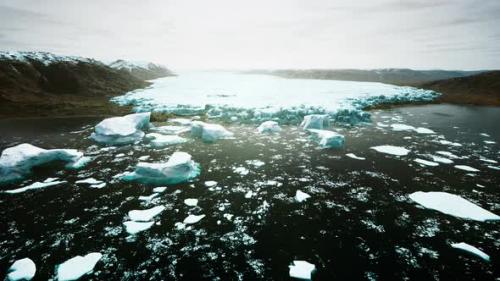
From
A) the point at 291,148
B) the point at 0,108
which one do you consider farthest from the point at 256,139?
the point at 0,108

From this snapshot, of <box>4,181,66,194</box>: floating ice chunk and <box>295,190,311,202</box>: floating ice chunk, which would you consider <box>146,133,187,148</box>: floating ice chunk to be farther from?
<box>295,190,311,202</box>: floating ice chunk

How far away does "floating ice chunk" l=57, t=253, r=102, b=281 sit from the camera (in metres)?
5.62

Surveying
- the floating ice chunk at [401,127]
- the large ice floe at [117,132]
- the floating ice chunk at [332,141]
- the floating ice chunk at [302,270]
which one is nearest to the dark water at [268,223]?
the floating ice chunk at [302,270]

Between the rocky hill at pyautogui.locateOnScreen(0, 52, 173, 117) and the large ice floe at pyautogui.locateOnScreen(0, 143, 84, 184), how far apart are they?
61.5 ft

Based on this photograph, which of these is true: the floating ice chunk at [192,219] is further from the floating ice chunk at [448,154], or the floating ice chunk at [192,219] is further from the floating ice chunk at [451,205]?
the floating ice chunk at [448,154]

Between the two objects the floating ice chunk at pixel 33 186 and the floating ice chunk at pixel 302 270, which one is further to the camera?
the floating ice chunk at pixel 33 186

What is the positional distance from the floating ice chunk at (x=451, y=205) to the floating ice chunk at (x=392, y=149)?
16.9ft

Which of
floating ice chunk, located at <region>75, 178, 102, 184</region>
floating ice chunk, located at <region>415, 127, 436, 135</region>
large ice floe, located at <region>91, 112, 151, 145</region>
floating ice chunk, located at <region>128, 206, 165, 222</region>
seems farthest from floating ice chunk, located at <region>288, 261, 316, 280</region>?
floating ice chunk, located at <region>415, 127, 436, 135</region>

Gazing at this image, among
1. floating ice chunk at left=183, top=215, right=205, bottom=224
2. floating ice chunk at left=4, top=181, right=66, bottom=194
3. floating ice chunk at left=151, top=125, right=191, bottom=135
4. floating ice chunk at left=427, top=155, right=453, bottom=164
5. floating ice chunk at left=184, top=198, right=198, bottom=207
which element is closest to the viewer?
floating ice chunk at left=183, top=215, right=205, bottom=224

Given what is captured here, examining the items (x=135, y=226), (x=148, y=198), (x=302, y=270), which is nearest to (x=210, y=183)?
(x=148, y=198)

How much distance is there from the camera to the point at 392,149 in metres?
14.9

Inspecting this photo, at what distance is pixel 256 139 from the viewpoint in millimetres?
17344

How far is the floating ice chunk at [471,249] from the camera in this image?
6.20m

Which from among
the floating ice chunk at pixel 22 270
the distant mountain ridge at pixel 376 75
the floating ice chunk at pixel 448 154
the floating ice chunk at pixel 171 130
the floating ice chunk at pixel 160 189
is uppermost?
the distant mountain ridge at pixel 376 75
